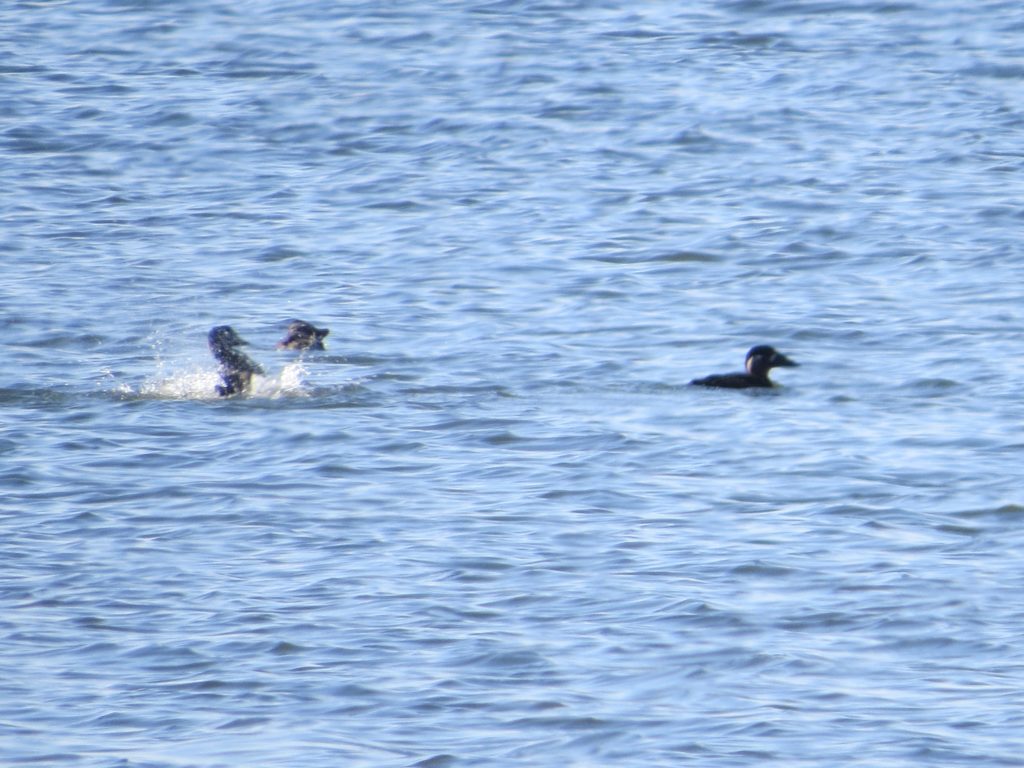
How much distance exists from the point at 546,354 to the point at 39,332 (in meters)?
4.08

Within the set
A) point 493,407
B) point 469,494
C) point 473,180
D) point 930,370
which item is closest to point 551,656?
point 469,494

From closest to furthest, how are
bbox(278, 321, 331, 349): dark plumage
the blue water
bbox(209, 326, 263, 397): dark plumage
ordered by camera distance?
the blue water < bbox(209, 326, 263, 397): dark plumage < bbox(278, 321, 331, 349): dark plumage

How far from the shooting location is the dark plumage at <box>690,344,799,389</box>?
14641mm

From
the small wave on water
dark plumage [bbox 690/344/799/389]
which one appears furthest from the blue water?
dark plumage [bbox 690/344/799/389]

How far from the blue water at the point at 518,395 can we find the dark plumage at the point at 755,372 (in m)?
0.16

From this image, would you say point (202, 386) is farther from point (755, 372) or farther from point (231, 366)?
point (755, 372)

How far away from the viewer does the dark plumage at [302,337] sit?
15.8 meters

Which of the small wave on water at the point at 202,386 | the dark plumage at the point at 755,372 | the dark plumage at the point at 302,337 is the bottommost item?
the dark plumage at the point at 755,372

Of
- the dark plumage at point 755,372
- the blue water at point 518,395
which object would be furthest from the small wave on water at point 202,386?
the dark plumage at point 755,372

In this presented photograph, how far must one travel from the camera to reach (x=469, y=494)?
11.8 m

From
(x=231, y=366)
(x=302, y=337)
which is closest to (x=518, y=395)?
(x=231, y=366)

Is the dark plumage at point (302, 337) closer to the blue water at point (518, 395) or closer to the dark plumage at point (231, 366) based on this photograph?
the blue water at point (518, 395)

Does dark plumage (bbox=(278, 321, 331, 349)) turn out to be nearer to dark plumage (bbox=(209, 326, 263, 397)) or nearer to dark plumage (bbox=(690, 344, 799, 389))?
dark plumage (bbox=(209, 326, 263, 397))

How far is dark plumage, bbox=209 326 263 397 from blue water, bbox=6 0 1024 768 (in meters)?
0.14
